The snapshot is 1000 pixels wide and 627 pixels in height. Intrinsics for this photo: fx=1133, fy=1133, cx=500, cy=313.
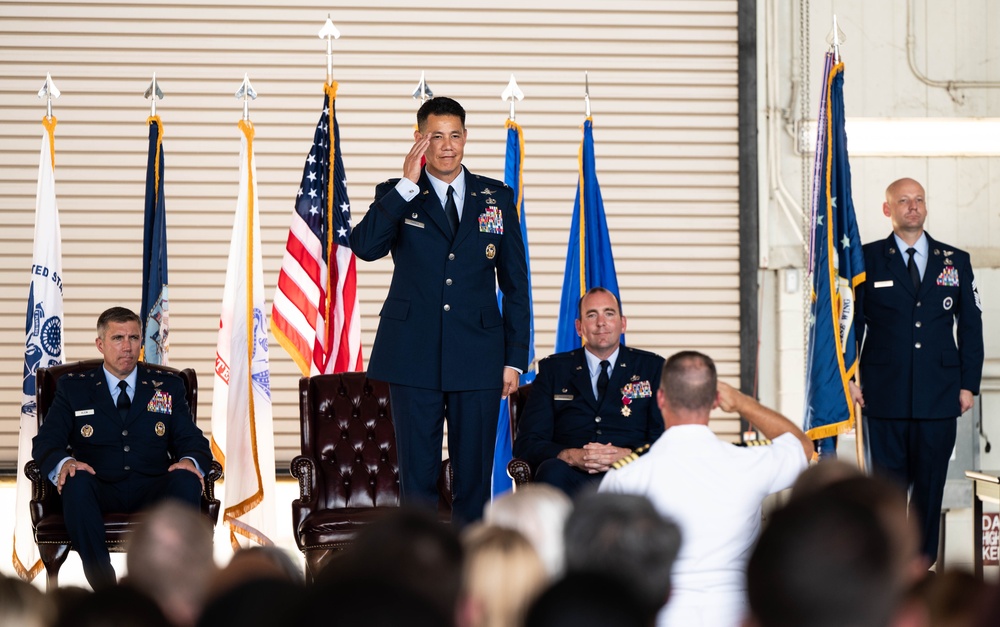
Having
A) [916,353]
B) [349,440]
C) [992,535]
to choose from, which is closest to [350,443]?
[349,440]

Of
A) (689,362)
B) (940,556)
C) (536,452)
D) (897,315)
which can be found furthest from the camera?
(940,556)

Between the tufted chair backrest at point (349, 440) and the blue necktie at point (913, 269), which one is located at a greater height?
the blue necktie at point (913, 269)

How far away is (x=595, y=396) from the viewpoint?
4.53 meters

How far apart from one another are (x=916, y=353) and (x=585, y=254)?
1.68 m

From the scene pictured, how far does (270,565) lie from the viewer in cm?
128

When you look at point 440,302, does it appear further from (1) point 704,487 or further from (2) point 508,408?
(2) point 508,408

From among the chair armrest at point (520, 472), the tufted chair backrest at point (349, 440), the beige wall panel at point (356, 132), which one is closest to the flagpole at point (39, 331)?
the tufted chair backrest at point (349, 440)

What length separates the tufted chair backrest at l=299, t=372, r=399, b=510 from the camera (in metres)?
4.99

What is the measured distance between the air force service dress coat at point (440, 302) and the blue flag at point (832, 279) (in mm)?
1832

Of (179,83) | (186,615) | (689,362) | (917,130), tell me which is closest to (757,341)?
(917,130)

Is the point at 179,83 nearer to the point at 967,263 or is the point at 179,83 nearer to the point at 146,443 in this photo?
the point at 146,443

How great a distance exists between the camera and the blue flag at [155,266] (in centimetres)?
548

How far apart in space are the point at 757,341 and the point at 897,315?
7.45ft

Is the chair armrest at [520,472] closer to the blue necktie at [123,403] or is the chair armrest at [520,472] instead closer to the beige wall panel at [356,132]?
the blue necktie at [123,403]
